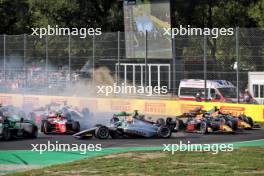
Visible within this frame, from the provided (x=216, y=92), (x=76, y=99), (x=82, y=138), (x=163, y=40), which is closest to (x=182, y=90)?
(x=216, y=92)

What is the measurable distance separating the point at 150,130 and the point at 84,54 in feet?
25.8

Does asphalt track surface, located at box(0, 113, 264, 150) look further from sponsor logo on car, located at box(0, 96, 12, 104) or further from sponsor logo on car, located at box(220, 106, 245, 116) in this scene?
sponsor logo on car, located at box(0, 96, 12, 104)

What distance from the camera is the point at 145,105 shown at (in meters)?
17.2

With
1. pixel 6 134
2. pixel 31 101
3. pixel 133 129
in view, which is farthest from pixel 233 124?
pixel 31 101

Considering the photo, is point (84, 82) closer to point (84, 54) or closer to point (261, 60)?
point (84, 54)

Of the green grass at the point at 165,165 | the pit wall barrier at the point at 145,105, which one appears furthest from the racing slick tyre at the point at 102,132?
the pit wall barrier at the point at 145,105

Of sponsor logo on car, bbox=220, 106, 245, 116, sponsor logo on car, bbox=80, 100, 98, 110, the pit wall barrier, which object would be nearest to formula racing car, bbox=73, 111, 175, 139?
sponsor logo on car, bbox=80, 100, 98, 110

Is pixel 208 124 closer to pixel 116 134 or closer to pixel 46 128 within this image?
pixel 116 134

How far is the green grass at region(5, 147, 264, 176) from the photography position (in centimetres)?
845

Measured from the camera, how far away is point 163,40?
22.0 metres

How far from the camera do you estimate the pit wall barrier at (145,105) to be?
1648 cm

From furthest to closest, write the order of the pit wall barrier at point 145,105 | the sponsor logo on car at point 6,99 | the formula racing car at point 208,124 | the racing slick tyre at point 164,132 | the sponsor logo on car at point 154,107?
1. the sponsor logo on car at point 6,99
2. the sponsor logo on car at point 154,107
3. the pit wall barrier at point 145,105
4. the formula racing car at point 208,124
5. the racing slick tyre at point 164,132

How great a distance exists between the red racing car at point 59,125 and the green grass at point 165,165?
7.10 feet

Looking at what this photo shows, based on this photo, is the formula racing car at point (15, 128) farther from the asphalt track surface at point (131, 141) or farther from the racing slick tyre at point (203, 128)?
the racing slick tyre at point (203, 128)
